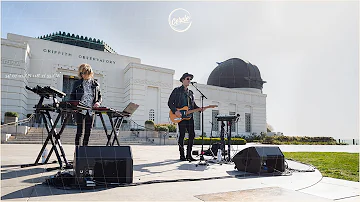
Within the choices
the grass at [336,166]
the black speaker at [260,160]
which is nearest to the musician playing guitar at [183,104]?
the black speaker at [260,160]

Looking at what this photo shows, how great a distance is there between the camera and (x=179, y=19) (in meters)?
4.18

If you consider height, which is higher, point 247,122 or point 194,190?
point 247,122

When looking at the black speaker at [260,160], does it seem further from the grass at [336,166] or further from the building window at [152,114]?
the building window at [152,114]

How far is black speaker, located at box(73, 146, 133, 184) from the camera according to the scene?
2.66 m

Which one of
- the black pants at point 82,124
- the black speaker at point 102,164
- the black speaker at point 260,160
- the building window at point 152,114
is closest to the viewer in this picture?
the black speaker at point 102,164

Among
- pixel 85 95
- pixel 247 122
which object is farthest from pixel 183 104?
pixel 247 122

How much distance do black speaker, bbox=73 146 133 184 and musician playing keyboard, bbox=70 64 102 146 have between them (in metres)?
1.41

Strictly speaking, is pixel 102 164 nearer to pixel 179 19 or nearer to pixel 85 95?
pixel 85 95

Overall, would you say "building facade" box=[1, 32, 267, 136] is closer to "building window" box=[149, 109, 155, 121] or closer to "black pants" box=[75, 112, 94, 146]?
"building window" box=[149, 109, 155, 121]

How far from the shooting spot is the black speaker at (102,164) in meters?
2.66

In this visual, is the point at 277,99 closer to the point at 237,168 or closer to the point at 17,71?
the point at 237,168

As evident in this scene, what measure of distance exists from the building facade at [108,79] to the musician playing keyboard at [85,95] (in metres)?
4.86

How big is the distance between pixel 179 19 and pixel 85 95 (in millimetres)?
1892

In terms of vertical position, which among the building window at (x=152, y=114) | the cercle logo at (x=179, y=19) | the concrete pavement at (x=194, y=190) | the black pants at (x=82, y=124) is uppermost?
the cercle logo at (x=179, y=19)
